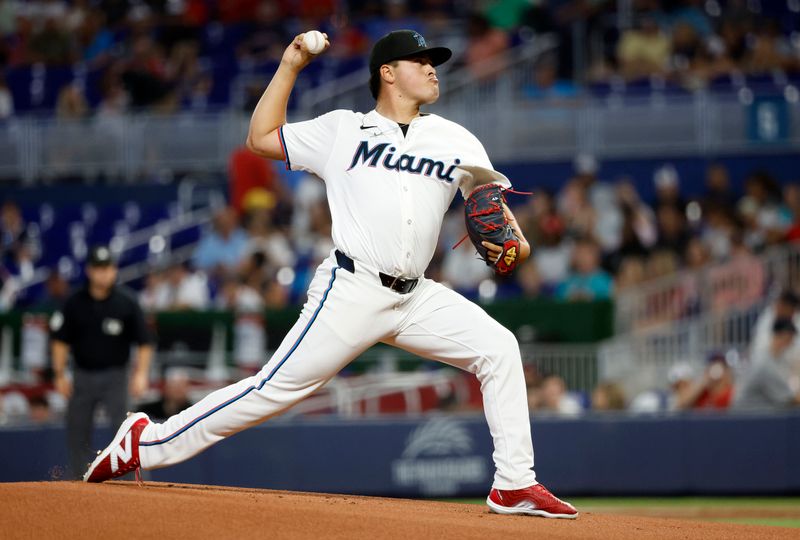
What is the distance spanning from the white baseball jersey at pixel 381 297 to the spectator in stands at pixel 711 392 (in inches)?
257

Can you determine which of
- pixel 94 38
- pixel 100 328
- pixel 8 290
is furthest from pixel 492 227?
pixel 94 38

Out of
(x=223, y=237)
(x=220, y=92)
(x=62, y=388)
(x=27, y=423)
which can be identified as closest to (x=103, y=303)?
(x=62, y=388)

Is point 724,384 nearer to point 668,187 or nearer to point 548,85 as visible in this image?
point 668,187

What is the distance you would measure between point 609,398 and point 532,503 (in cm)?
642

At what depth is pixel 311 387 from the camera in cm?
591

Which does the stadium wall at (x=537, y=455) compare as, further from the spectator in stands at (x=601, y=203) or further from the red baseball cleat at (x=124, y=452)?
the red baseball cleat at (x=124, y=452)

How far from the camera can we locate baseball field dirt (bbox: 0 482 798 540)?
5449 millimetres

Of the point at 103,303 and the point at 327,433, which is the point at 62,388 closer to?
the point at 103,303

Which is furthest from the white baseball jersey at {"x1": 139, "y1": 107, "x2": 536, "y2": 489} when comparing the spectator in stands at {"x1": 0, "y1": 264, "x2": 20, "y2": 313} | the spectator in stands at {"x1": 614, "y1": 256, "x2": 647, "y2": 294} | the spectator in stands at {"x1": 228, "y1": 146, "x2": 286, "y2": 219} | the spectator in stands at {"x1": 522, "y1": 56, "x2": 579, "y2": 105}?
the spectator in stands at {"x1": 522, "y1": 56, "x2": 579, "y2": 105}

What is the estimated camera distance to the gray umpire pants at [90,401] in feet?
31.3

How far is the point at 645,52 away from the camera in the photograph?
16.8 meters

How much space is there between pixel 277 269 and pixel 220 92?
4.92 metres

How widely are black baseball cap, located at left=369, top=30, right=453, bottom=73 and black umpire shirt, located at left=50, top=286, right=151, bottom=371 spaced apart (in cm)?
433

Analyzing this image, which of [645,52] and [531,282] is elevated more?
[645,52]
